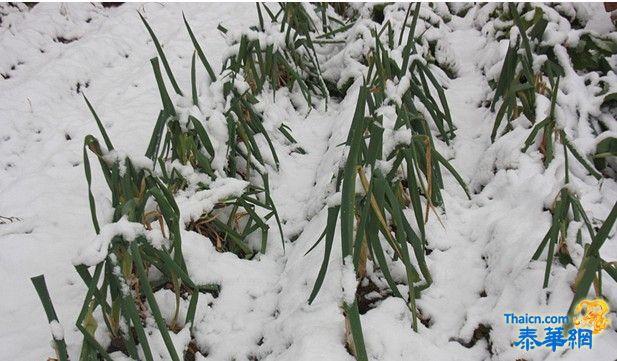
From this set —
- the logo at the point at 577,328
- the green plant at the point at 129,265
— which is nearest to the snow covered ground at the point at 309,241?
the logo at the point at 577,328

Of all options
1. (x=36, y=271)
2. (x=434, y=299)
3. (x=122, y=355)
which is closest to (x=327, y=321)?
(x=434, y=299)

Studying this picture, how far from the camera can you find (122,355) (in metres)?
1.37

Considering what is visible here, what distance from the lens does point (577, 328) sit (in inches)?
46.6

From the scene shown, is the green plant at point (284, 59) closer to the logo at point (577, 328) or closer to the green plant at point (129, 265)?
the green plant at point (129, 265)

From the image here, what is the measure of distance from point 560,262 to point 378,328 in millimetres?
532

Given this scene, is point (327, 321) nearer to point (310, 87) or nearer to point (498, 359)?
point (498, 359)

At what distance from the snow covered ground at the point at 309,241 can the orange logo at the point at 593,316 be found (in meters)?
0.03

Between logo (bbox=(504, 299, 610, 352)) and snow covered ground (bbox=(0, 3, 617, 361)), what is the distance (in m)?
0.02

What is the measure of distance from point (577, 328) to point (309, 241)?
84 centimetres

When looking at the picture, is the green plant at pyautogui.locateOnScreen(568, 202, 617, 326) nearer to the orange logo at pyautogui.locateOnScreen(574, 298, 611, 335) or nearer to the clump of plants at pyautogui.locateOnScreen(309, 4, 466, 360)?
the orange logo at pyautogui.locateOnScreen(574, 298, 611, 335)

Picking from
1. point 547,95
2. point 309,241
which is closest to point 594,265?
point 309,241

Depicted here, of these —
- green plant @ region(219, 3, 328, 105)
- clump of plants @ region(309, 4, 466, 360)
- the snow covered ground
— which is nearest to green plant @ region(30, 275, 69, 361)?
the snow covered ground

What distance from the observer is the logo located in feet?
3.87

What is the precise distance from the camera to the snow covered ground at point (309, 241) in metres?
1.35
